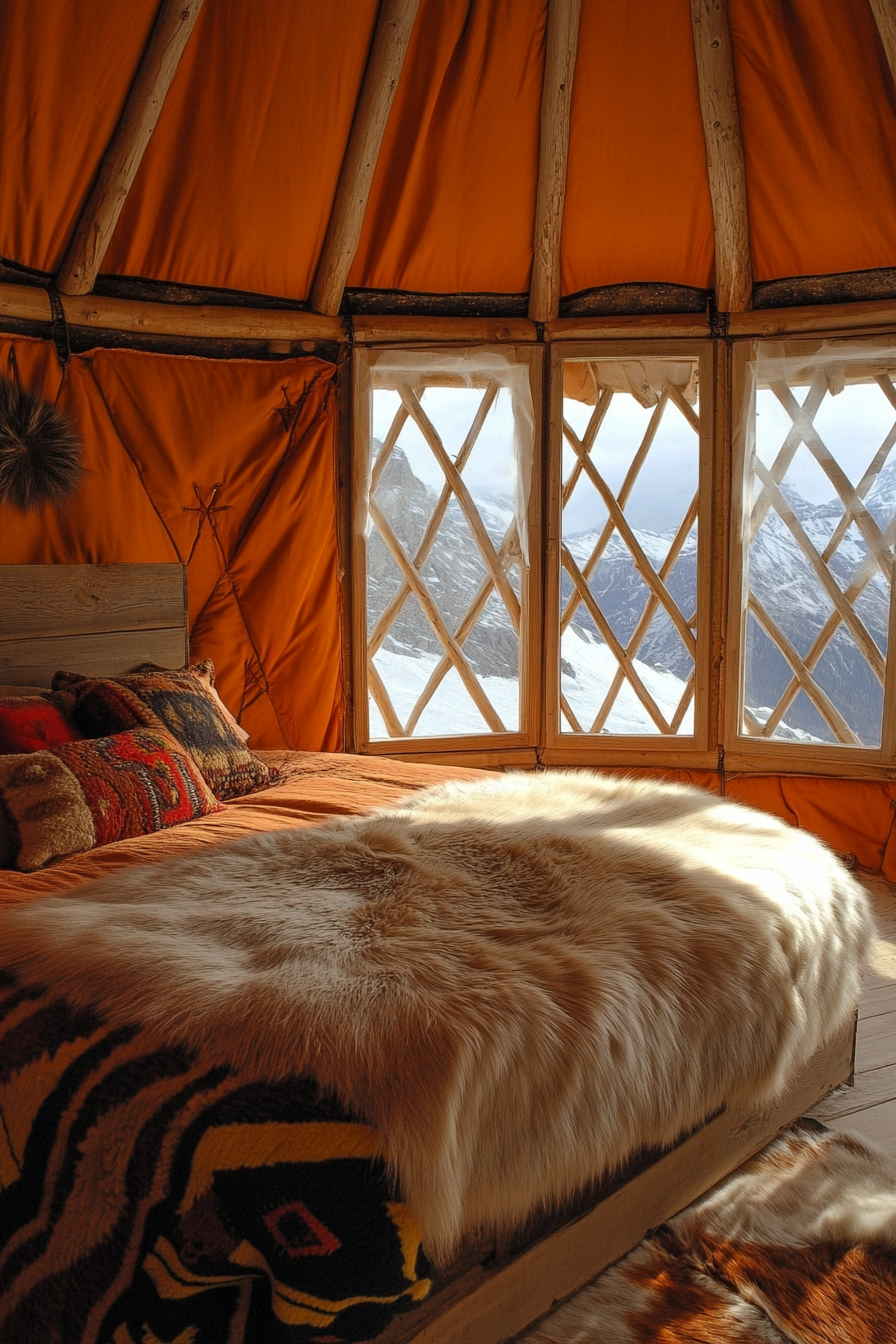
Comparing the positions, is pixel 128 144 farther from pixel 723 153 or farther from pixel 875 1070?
pixel 875 1070

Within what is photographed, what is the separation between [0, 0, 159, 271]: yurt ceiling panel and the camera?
2.31 metres

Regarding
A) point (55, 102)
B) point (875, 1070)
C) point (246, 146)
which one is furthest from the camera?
point (246, 146)

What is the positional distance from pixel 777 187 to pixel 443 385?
1166mm

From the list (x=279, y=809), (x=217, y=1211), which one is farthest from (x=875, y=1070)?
(x=217, y=1211)

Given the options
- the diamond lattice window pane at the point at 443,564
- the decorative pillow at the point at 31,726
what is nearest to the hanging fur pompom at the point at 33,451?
the decorative pillow at the point at 31,726

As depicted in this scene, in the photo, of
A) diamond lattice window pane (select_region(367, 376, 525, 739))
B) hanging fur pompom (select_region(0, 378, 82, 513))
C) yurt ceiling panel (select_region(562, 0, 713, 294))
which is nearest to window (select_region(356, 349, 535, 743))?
diamond lattice window pane (select_region(367, 376, 525, 739))

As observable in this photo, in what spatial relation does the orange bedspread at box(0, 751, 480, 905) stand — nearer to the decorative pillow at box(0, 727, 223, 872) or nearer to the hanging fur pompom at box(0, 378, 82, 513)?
the decorative pillow at box(0, 727, 223, 872)

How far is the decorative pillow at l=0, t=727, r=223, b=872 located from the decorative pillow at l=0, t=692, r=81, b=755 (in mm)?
85

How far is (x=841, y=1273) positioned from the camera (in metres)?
1.33

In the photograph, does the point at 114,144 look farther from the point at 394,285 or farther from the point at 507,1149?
the point at 507,1149

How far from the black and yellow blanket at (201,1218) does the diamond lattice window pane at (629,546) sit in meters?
2.54

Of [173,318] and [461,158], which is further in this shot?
[461,158]

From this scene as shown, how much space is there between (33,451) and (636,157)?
1.96m

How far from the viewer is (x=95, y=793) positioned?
5.87 feet
